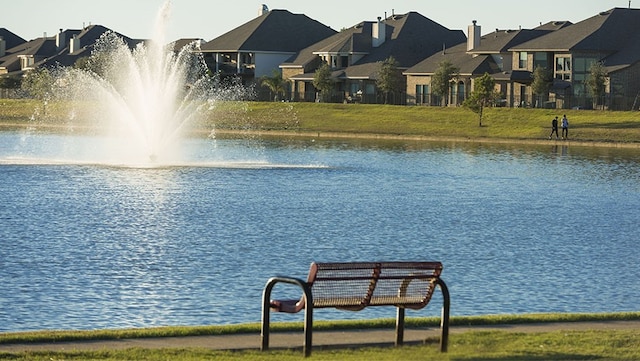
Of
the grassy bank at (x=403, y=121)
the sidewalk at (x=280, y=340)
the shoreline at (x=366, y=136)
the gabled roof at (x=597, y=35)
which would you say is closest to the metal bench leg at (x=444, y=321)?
the sidewalk at (x=280, y=340)

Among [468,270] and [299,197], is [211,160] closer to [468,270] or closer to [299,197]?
[299,197]

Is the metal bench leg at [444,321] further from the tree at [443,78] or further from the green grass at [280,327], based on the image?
the tree at [443,78]

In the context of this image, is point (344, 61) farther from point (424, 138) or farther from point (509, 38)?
point (424, 138)

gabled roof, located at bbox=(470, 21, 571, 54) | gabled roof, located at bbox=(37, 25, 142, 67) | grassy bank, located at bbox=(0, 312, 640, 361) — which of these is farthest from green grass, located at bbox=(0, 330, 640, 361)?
gabled roof, located at bbox=(37, 25, 142, 67)

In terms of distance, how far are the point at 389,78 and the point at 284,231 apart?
90446mm

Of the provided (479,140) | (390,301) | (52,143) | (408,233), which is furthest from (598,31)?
(390,301)

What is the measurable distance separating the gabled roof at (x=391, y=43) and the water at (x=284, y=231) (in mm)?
62721

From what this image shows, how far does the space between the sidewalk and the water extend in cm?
377

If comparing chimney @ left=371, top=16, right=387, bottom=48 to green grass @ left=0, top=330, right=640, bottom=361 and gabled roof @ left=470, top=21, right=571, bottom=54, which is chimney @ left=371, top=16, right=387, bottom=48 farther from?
green grass @ left=0, top=330, right=640, bottom=361

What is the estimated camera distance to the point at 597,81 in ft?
357

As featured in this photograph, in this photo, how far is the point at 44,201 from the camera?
47.9 meters

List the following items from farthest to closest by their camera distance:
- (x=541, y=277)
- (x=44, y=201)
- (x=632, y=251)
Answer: (x=44, y=201) → (x=632, y=251) → (x=541, y=277)

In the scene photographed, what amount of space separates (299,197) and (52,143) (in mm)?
44827

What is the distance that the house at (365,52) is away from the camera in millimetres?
135250
